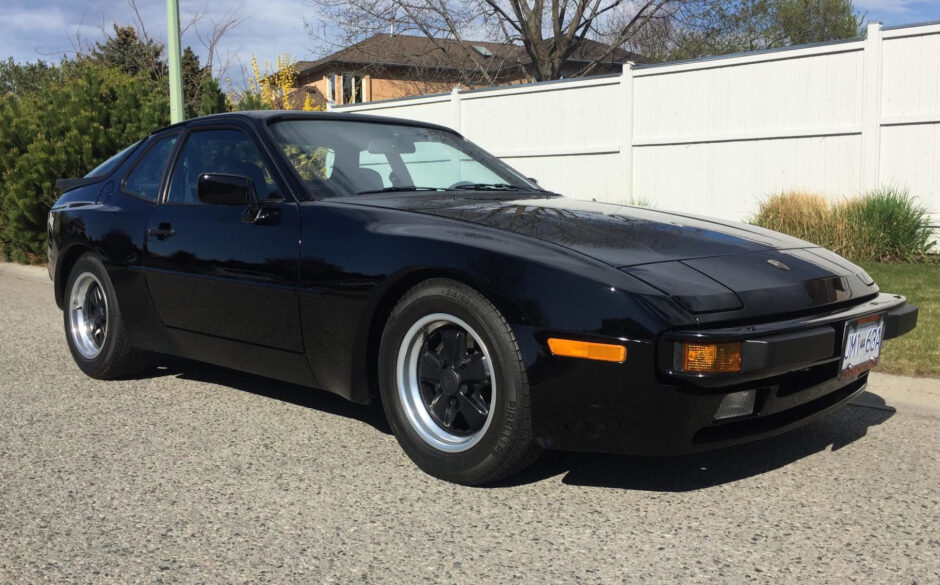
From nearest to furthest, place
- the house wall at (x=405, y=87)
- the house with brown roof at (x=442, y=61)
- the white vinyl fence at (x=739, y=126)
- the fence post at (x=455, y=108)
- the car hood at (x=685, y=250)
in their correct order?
the car hood at (x=685, y=250), the white vinyl fence at (x=739, y=126), the fence post at (x=455, y=108), the house with brown roof at (x=442, y=61), the house wall at (x=405, y=87)

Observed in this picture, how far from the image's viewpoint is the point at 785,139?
1186 centimetres

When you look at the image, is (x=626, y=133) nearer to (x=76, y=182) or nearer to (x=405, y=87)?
(x=76, y=182)

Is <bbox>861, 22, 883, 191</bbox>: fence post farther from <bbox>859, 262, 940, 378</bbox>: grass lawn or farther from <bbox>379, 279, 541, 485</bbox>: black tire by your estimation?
<bbox>379, 279, 541, 485</bbox>: black tire

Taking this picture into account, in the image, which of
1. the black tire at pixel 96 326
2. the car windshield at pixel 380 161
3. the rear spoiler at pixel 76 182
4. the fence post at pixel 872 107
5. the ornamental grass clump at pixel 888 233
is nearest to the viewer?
the car windshield at pixel 380 161

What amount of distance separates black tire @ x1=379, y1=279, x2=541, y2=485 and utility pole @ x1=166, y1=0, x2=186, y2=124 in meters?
8.18

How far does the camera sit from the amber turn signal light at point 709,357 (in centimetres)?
283

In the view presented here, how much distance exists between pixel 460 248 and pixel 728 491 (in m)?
1.29

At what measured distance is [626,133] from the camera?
13.6m

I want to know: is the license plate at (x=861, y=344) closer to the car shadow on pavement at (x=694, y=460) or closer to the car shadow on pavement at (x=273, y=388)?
the car shadow on pavement at (x=694, y=460)

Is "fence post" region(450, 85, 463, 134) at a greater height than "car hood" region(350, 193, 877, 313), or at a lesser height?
greater


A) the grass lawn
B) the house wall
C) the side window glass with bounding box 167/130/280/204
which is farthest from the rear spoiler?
the house wall

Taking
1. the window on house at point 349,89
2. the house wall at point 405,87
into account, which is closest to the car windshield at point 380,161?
the house wall at point 405,87

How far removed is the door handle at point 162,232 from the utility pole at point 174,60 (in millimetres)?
6560

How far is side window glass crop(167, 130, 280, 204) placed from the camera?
13.8 ft
